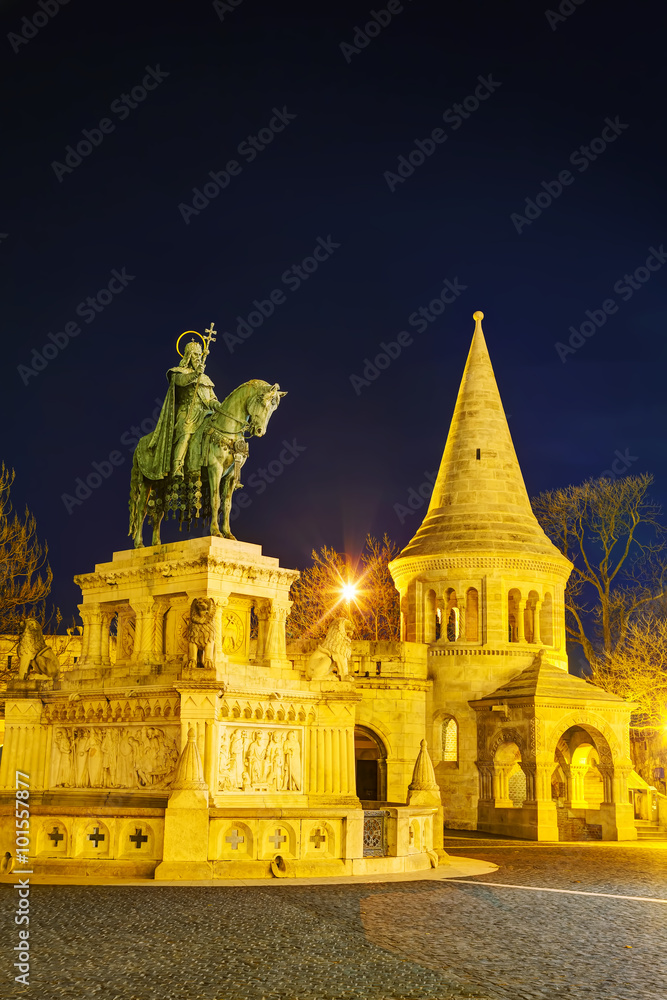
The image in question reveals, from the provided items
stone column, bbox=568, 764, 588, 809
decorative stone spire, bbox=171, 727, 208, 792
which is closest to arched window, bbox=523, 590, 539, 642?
stone column, bbox=568, 764, 588, 809

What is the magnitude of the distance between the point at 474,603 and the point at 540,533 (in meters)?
3.06

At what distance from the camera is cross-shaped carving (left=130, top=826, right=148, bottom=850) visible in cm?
1522

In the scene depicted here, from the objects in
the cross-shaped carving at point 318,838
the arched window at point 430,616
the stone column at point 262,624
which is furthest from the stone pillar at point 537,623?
the cross-shaped carving at point 318,838

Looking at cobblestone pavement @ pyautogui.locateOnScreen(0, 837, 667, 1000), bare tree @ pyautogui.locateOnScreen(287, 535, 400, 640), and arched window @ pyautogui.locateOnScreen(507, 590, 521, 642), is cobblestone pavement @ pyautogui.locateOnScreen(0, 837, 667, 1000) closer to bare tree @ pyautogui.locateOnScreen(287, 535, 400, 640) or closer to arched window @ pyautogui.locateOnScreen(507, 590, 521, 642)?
arched window @ pyautogui.locateOnScreen(507, 590, 521, 642)

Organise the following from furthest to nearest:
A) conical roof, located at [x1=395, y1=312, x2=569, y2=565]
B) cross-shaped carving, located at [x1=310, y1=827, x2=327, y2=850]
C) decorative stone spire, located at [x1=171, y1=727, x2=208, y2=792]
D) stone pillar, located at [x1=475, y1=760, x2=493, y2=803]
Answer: conical roof, located at [x1=395, y1=312, x2=569, y2=565], stone pillar, located at [x1=475, y1=760, x2=493, y2=803], cross-shaped carving, located at [x1=310, y1=827, x2=327, y2=850], decorative stone spire, located at [x1=171, y1=727, x2=208, y2=792]

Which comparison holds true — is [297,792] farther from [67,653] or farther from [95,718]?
[67,653]

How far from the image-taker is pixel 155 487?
1997cm

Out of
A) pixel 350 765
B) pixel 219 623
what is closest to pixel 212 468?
pixel 219 623

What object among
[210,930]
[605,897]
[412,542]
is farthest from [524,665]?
[210,930]

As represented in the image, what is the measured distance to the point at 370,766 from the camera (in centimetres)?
3603

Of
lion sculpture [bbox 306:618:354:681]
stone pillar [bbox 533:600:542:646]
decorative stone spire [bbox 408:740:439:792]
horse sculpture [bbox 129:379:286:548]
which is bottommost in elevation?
decorative stone spire [bbox 408:740:439:792]

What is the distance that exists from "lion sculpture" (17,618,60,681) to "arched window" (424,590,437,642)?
1732 cm

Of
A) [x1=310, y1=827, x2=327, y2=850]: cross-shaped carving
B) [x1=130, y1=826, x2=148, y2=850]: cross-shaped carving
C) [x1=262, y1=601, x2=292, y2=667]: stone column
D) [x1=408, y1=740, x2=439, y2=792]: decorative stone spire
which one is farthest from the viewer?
[x1=262, y1=601, x2=292, y2=667]: stone column

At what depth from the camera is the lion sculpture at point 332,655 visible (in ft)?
61.4
